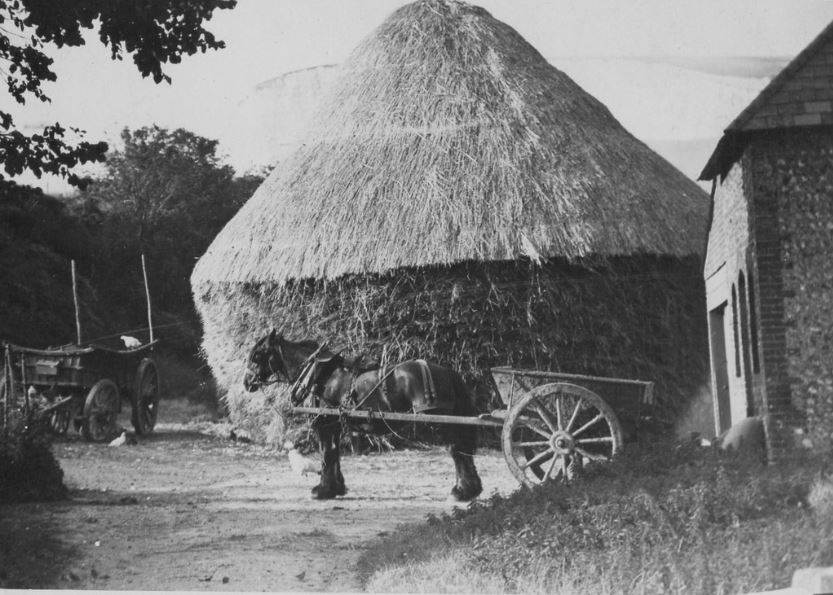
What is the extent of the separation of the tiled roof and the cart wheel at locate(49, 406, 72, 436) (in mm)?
4375

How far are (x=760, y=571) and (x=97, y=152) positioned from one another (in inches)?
166

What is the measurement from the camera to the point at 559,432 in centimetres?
595

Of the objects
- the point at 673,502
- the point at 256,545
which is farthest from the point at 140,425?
the point at 673,502

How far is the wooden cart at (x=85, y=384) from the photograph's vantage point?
20.4 ft

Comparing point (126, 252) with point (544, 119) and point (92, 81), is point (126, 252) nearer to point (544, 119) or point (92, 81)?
point (92, 81)

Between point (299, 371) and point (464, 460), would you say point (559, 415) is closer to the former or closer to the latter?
point (464, 460)

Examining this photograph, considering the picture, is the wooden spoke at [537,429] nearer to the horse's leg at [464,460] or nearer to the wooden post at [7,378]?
the horse's leg at [464,460]

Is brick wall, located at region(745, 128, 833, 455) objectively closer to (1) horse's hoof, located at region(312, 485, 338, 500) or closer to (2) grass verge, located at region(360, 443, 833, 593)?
(2) grass verge, located at region(360, 443, 833, 593)

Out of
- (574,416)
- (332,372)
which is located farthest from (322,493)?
(574,416)

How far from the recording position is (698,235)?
8250 mm

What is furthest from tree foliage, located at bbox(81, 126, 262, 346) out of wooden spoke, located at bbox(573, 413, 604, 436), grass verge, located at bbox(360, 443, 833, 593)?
wooden spoke, located at bbox(573, 413, 604, 436)

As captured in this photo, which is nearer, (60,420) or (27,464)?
(27,464)

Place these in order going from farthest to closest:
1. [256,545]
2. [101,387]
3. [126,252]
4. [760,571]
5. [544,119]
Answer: [544,119], [101,387], [126,252], [256,545], [760,571]

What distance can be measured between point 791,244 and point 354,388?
2.81 m
